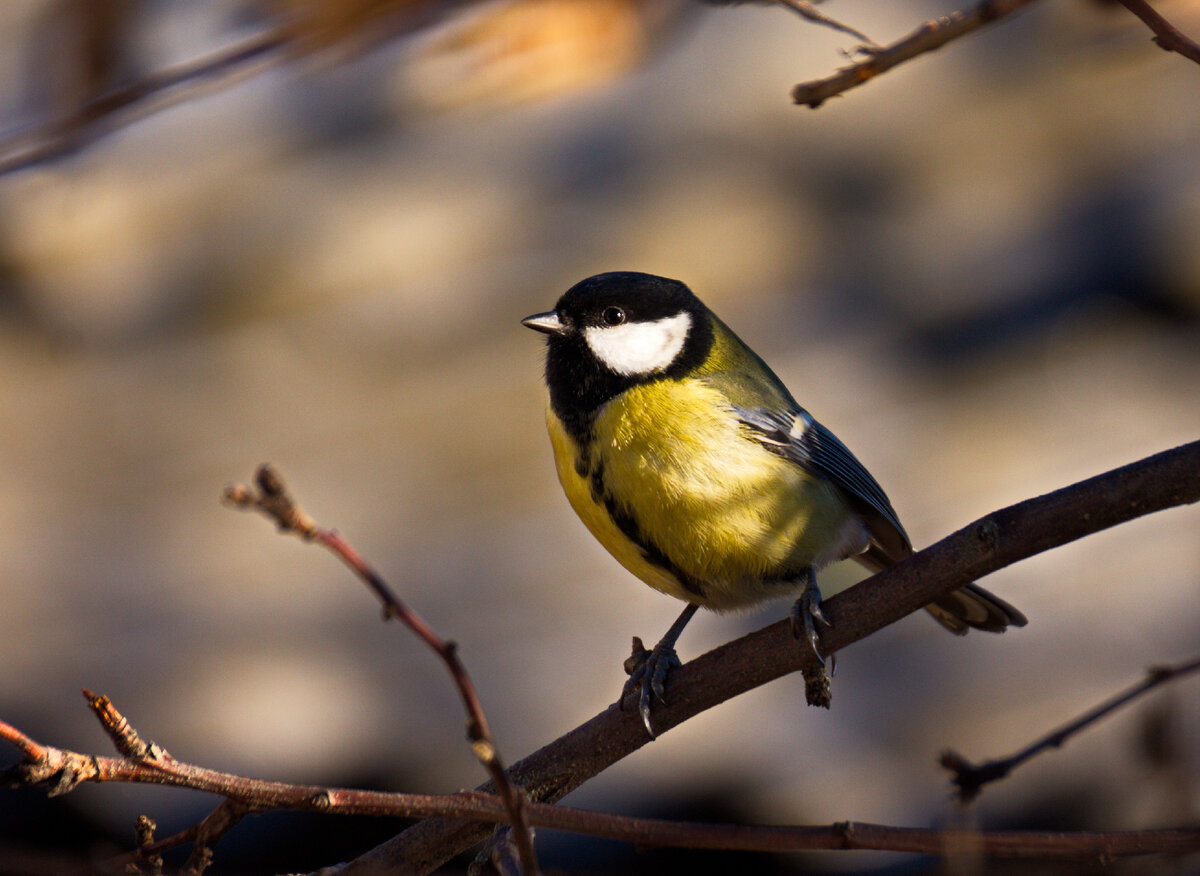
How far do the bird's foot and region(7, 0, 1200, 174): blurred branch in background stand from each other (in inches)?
33.6

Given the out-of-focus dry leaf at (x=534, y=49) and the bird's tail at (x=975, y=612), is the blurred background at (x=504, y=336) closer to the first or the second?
the out-of-focus dry leaf at (x=534, y=49)

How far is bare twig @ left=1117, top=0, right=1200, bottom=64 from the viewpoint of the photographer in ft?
2.89

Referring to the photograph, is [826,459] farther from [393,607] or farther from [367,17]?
[393,607]

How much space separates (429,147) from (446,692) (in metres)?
1.53

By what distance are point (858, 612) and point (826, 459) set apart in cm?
76

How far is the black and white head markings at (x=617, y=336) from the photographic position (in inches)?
78.7

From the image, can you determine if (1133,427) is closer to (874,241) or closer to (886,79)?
(874,241)

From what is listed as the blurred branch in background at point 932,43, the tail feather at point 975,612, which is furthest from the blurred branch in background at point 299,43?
the tail feather at point 975,612

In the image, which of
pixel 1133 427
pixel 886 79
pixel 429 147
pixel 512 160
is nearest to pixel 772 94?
pixel 886 79

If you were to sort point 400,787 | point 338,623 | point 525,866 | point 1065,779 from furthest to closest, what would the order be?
1. point 338,623
2. point 400,787
3. point 1065,779
4. point 525,866

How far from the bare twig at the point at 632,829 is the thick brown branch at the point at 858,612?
202 mm

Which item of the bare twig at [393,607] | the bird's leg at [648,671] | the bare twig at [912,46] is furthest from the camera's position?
the bird's leg at [648,671]

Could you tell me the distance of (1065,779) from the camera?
8.81ft

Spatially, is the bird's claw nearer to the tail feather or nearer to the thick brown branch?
the thick brown branch
